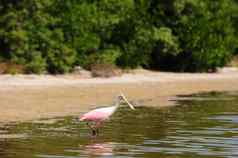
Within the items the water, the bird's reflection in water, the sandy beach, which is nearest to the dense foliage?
the sandy beach

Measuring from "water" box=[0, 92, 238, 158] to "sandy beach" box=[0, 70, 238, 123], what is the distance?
1.81m

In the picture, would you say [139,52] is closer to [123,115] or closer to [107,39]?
[107,39]

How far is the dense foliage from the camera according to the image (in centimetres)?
3725

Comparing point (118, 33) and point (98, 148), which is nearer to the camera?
point (98, 148)

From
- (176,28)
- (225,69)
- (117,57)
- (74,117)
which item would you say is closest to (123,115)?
(74,117)

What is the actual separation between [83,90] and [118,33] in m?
13.9

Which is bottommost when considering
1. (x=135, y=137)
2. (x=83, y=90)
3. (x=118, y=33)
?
(x=83, y=90)

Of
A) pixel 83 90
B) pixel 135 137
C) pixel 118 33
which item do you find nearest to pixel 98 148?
pixel 135 137

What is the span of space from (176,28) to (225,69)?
5878 mm

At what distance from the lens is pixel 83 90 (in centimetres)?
3186

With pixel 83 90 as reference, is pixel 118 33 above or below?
above

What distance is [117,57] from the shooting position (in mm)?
43031

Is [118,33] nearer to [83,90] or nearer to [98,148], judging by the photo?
[83,90]

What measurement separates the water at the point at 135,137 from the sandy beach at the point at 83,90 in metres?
1.81
